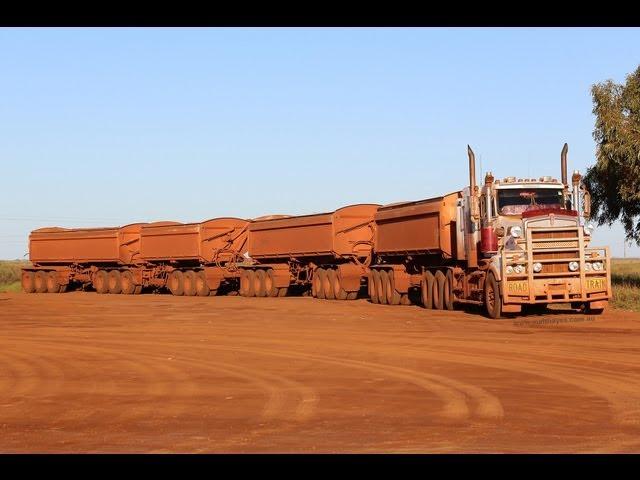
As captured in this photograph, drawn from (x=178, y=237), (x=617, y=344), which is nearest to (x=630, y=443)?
(x=617, y=344)

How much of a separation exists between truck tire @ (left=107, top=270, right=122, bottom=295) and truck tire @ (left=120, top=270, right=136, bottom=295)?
0.49 feet

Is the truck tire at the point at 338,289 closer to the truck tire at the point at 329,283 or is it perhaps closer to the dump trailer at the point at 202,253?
the truck tire at the point at 329,283

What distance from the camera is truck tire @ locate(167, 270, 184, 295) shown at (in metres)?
48.3

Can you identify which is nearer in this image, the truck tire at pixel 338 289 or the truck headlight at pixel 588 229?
the truck headlight at pixel 588 229

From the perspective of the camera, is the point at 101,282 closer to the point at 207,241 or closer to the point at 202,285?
the point at 202,285

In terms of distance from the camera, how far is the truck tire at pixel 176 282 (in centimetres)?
4831

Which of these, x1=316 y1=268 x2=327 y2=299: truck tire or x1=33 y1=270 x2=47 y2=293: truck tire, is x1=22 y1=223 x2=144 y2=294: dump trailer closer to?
x1=33 y1=270 x2=47 y2=293: truck tire

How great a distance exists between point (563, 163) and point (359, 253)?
12.6 m

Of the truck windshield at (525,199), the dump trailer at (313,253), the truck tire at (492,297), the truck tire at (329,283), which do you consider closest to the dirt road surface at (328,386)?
the truck tire at (492,297)

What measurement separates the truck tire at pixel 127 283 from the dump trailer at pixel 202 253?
8.39 feet

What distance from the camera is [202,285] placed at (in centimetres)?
4703

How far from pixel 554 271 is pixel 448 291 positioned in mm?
5255

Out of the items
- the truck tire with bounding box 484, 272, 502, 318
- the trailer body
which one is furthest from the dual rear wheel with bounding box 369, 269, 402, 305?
the trailer body
